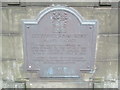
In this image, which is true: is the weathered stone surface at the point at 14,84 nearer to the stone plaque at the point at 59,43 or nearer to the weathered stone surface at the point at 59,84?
the weathered stone surface at the point at 59,84

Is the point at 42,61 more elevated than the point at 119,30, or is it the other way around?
the point at 119,30

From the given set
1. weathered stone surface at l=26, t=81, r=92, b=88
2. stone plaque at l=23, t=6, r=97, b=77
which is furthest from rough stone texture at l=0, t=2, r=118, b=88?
stone plaque at l=23, t=6, r=97, b=77

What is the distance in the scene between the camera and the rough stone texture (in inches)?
153

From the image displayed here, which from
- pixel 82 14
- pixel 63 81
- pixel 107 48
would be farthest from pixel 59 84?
pixel 82 14

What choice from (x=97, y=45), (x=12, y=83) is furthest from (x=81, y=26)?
(x=12, y=83)

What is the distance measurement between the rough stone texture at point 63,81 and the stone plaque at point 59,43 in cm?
11

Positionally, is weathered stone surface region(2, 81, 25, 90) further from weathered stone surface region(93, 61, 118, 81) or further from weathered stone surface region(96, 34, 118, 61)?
weathered stone surface region(96, 34, 118, 61)

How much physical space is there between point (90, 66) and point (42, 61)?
76 centimetres

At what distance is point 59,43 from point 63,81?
671 mm

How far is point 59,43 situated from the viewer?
3.98 meters

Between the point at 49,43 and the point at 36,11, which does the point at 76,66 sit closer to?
the point at 49,43

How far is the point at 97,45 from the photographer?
13.3 ft

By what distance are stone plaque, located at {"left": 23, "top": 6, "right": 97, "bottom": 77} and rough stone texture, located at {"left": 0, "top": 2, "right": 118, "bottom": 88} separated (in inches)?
4.2

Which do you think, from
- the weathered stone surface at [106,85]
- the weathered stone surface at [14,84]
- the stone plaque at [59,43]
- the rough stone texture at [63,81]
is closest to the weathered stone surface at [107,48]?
the rough stone texture at [63,81]
